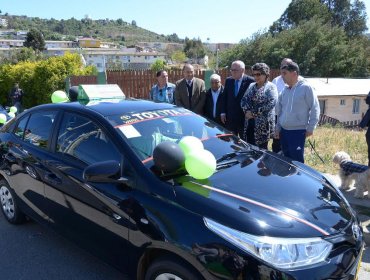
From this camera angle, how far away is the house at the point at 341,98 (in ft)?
92.9

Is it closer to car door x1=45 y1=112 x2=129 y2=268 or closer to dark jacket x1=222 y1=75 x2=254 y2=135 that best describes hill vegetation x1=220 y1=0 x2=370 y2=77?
dark jacket x1=222 y1=75 x2=254 y2=135

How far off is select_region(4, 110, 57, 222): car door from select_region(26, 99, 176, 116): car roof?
0.27m

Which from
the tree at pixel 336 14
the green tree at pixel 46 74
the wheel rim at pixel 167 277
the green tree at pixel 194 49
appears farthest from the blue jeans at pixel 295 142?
the green tree at pixel 194 49

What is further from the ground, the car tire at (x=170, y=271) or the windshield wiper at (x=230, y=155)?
the windshield wiper at (x=230, y=155)

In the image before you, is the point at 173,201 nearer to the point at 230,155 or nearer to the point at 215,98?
the point at 230,155

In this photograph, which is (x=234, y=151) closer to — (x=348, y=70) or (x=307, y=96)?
(x=307, y=96)

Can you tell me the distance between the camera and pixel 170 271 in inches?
90.7

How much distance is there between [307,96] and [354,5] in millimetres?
63577

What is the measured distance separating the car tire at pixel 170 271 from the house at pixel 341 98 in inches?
1073

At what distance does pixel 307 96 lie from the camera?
15.0ft

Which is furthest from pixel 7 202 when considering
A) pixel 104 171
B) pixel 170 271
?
pixel 170 271

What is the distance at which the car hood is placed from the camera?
2.22 m

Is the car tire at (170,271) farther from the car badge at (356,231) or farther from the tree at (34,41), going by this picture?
the tree at (34,41)

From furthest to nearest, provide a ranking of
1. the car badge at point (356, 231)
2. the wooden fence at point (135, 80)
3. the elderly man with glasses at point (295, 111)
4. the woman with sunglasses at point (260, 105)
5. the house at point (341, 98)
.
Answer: the house at point (341, 98) → the wooden fence at point (135, 80) → the woman with sunglasses at point (260, 105) → the elderly man with glasses at point (295, 111) → the car badge at point (356, 231)
